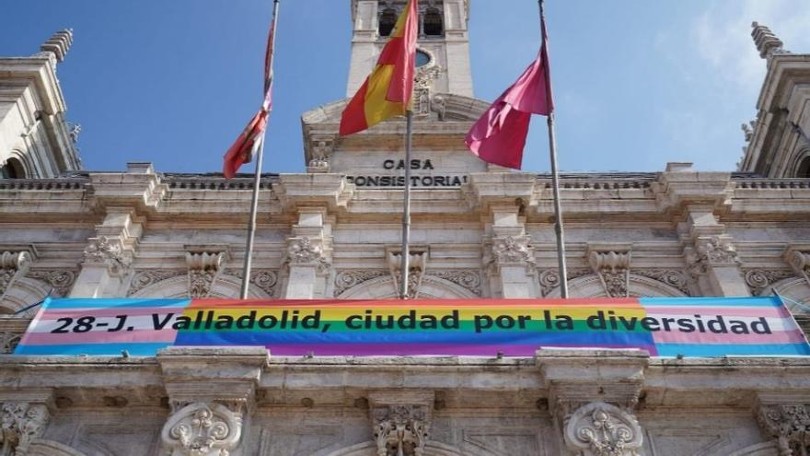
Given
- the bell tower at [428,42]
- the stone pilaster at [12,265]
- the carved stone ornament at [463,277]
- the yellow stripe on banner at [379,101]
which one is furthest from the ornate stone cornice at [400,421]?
the bell tower at [428,42]

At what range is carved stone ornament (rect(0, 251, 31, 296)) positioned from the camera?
57.3 ft

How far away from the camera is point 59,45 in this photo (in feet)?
84.5

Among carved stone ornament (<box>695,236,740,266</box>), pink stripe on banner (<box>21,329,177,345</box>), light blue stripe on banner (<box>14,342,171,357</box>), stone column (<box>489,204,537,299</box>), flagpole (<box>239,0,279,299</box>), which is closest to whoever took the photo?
light blue stripe on banner (<box>14,342,171,357</box>)

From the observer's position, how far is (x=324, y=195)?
1809 cm

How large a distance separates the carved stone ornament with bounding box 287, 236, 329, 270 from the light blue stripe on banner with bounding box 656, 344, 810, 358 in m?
7.81

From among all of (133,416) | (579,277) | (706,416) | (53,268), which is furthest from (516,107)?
(53,268)

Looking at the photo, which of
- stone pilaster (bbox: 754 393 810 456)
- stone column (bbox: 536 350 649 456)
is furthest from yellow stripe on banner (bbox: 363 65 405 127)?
stone pilaster (bbox: 754 393 810 456)

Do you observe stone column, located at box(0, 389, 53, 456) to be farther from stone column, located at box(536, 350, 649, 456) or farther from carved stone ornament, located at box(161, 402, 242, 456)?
stone column, located at box(536, 350, 649, 456)

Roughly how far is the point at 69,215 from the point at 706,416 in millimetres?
14745

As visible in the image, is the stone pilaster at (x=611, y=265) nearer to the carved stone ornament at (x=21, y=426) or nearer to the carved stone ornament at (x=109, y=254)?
the carved stone ornament at (x=109, y=254)

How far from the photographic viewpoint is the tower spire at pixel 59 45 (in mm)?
25438

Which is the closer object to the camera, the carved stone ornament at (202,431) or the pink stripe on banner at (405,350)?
the carved stone ornament at (202,431)

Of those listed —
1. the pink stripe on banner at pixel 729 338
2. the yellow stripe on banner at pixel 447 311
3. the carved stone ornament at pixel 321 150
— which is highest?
the carved stone ornament at pixel 321 150

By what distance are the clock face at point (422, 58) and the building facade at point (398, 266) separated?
88 millimetres
